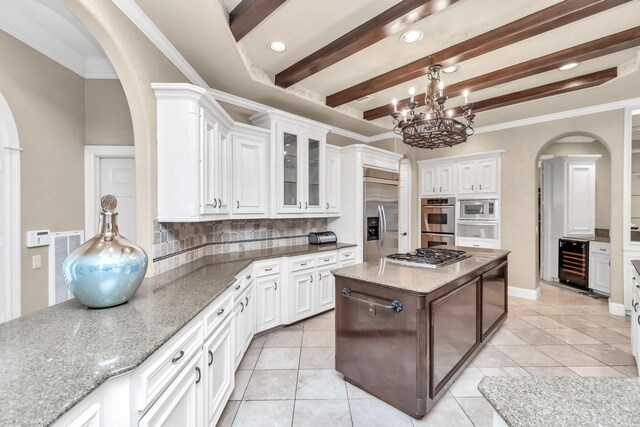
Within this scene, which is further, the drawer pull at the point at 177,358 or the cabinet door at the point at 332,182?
the cabinet door at the point at 332,182

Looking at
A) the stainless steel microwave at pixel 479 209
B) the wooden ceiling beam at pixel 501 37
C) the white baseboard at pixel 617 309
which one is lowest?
the white baseboard at pixel 617 309

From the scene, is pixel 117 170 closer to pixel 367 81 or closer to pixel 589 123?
→ pixel 367 81

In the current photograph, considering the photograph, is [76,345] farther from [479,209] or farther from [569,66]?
[479,209]

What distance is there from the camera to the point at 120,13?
1.83 meters

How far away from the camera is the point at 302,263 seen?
3373 mm

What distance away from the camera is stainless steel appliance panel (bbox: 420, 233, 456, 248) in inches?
197

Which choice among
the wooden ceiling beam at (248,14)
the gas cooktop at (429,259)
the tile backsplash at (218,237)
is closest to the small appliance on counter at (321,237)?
the tile backsplash at (218,237)

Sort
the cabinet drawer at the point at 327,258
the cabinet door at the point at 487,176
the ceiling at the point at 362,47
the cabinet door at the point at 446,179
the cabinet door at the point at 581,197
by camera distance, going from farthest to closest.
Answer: the cabinet door at the point at 581,197
the cabinet door at the point at 446,179
the cabinet door at the point at 487,176
the cabinet drawer at the point at 327,258
the ceiling at the point at 362,47

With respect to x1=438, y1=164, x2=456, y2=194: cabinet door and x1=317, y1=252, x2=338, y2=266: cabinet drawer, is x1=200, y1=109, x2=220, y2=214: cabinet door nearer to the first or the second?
x1=317, y1=252, x2=338, y2=266: cabinet drawer

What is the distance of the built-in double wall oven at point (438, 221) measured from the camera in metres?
4.98

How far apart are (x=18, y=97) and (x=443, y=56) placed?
3.61 m

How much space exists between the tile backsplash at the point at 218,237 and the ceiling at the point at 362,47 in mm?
1502

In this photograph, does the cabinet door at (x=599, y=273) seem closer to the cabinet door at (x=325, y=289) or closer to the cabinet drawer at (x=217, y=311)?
the cabinet door at (x=325, y=289)

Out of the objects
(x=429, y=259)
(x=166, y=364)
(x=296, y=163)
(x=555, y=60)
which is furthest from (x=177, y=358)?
(x=555, y=60)
